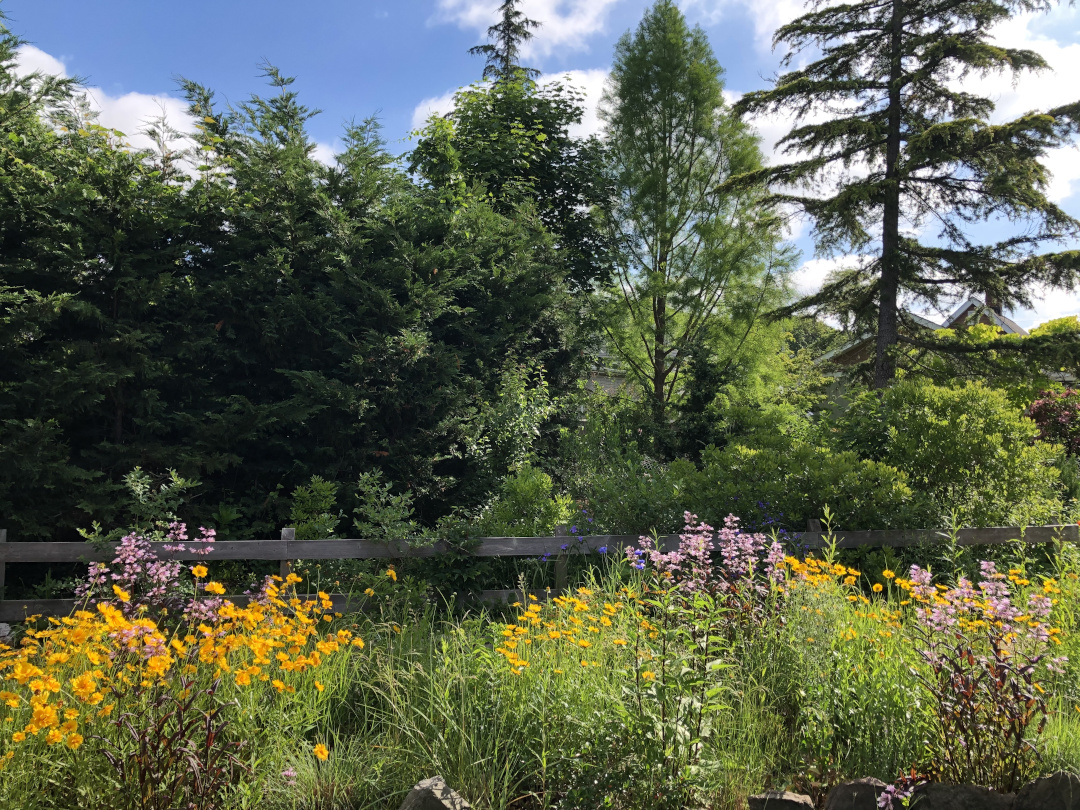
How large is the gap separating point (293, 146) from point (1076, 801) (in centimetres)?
846

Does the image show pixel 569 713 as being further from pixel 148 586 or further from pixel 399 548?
pixel 148 586

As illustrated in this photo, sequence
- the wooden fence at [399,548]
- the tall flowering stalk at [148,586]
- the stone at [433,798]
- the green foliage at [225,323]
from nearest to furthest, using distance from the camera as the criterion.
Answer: the stone at [433,798]
the tall flowering stalk at [148,586]
the wooden fence at [399,548]
the green foliage at [225,323]

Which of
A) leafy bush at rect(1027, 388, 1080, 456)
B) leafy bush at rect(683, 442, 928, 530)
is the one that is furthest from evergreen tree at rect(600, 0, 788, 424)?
leafy bush at rect(683, 442, 928, 530)

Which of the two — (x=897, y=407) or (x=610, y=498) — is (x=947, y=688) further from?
(x=897, y=407)

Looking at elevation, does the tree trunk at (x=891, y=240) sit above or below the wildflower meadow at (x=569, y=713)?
above

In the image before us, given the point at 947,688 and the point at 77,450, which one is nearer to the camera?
the point at 947,688

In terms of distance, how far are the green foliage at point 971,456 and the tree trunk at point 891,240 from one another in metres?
5.78

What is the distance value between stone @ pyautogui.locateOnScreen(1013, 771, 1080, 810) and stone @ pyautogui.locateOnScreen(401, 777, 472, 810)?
78.7 inches

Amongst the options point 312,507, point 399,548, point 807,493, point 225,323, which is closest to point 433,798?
point 399,548

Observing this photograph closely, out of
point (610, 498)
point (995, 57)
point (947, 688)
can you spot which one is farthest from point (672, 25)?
point (947, 688)

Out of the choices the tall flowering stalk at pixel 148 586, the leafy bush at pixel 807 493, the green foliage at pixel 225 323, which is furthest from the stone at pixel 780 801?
the green foliage at pixel 225 323

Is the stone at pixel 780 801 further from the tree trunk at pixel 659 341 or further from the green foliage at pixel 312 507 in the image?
the tree trunk at pixel 659 341

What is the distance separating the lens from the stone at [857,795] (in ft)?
8.02

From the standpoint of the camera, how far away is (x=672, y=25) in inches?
635
